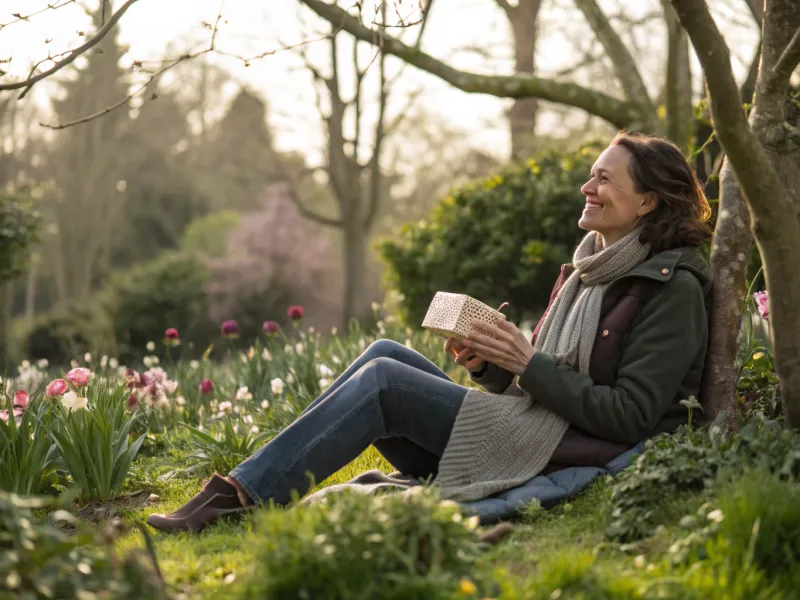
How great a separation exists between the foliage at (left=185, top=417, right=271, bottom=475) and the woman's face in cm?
195

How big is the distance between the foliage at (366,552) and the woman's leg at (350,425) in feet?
2.50

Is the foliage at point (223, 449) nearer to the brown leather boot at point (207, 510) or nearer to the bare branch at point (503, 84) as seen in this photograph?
the brown leather boot at point (207, 510)

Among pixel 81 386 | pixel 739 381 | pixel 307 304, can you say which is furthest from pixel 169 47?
pixel 739 381

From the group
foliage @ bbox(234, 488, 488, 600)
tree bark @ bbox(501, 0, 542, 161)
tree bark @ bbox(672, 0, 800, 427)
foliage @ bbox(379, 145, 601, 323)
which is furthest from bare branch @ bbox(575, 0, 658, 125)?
foliage @ bbox(234, 488, 488, 600)

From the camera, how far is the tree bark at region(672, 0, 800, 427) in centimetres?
281

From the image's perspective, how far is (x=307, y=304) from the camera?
20844 mm

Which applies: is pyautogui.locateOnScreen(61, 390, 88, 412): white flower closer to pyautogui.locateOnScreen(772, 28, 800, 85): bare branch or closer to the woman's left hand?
the woman's left hand

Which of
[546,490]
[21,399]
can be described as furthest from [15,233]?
[546,490]

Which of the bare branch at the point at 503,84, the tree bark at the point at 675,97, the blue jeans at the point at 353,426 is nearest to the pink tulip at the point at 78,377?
the blue jeans at the point at 353,426

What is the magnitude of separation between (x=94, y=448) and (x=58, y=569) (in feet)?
6.50

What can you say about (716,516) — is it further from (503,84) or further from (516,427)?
(503,84)

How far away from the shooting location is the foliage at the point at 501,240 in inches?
294

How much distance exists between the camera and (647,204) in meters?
3.37

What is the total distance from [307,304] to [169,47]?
6.66 m
